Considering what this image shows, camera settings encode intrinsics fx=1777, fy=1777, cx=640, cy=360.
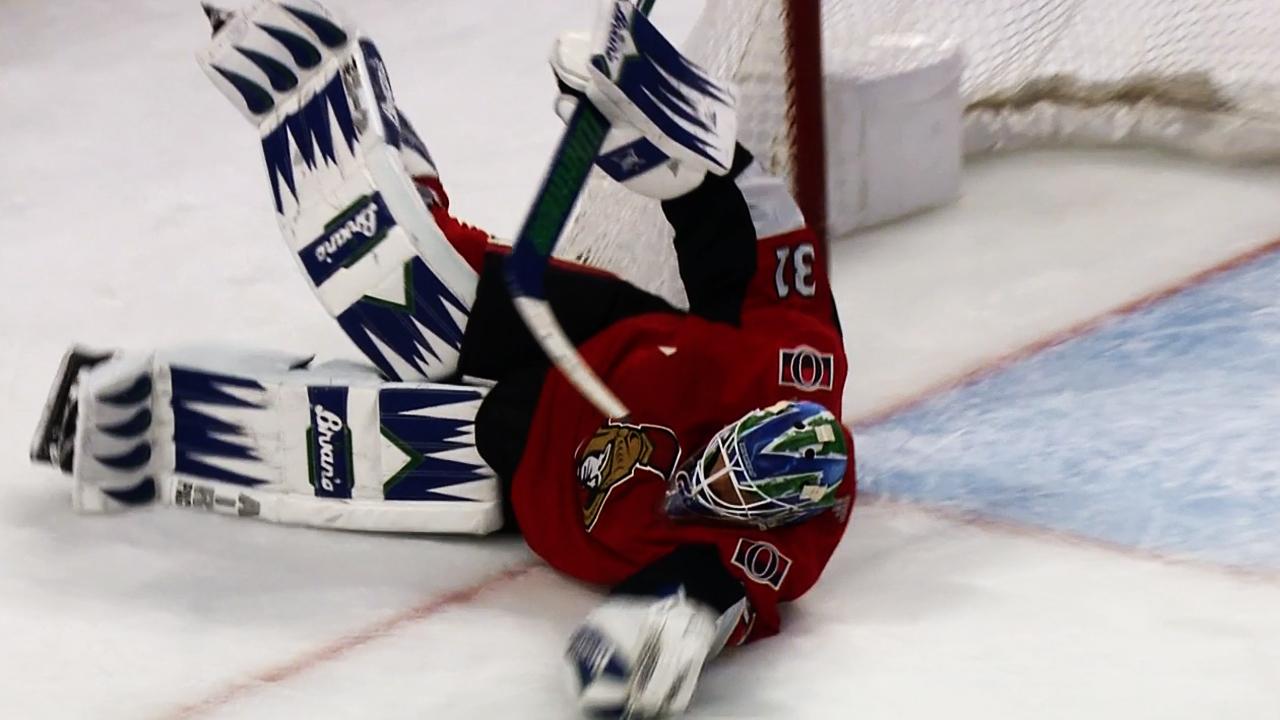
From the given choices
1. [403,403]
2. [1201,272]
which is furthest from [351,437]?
[1201,272]

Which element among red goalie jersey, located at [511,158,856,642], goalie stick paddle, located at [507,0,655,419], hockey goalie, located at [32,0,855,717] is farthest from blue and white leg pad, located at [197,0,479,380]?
goalie stick paddle, located at [507,0,655,419]

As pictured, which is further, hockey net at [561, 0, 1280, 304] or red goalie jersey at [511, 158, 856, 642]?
hockey net at [561, 0, 1280, 304]

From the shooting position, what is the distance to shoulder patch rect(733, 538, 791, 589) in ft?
4.09

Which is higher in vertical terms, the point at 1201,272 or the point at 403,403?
the point at 403,403

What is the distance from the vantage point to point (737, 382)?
1355 millimetres

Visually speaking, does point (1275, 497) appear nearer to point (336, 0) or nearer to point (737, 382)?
point (737, 382)

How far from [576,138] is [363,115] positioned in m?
0.33

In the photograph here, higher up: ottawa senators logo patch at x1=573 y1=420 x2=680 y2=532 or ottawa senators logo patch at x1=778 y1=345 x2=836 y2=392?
ottawa senators logo patch at x1=778 y1=345 x2=836 y2=392

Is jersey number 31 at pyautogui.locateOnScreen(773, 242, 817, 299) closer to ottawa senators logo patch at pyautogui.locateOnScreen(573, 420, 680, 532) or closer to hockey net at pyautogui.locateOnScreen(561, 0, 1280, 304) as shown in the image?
ottawa senators logo patch at pyautogui.locateOnScreen(573, 420, 680, 532)

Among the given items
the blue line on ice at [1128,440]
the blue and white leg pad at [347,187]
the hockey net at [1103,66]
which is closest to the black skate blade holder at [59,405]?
the blue and white leg pad at [347,187]

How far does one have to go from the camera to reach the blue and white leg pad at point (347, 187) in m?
1.46

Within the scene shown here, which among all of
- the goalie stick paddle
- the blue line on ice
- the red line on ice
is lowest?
the blue line on ice

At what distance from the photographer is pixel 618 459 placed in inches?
52.3

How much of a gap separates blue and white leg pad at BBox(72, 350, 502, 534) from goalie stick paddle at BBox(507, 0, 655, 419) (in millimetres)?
222
